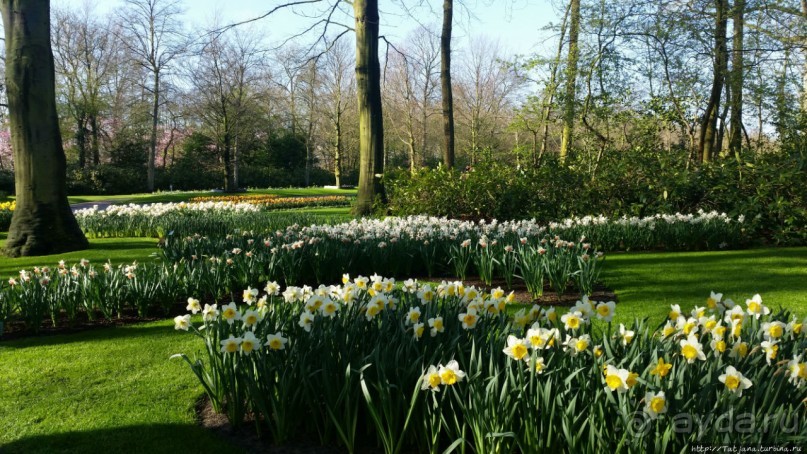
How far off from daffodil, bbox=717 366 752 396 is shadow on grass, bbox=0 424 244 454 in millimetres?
2010

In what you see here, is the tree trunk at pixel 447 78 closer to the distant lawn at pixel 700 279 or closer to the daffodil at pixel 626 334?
the distant lawn at pixel 700 279

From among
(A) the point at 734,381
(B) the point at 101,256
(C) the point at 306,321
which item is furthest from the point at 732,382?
(B) the point at 101,256

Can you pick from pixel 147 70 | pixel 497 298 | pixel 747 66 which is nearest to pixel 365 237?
pixel 497 298

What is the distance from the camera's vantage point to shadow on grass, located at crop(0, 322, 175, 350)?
401 centimetres

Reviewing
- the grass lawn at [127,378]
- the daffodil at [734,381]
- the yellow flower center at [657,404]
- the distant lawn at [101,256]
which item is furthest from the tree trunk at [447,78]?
the yellow flower center at [657,404]

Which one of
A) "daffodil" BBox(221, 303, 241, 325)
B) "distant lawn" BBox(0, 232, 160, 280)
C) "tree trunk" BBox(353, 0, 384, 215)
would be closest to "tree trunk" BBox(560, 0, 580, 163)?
"tree trunk" BBox(353, 0, 384, 215)

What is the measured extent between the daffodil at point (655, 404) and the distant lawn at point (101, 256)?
5.75 m

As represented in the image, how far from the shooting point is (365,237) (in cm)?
608

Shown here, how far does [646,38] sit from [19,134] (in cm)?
1274

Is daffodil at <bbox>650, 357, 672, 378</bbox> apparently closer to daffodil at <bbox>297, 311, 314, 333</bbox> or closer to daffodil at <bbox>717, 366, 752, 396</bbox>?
daffodil at <bbox>717, 366, 752, 396</bbox>

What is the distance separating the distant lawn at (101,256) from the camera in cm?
704

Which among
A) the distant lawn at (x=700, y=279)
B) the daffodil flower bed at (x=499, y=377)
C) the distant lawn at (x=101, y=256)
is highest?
the daffodil flower bed at (x=499, y=377)

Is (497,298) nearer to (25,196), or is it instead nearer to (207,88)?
(25,196)

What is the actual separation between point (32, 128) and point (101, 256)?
2224 mm
